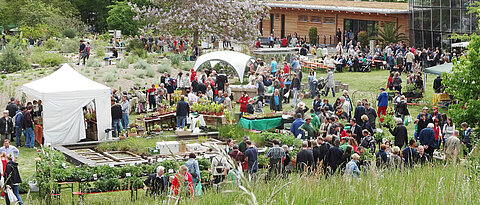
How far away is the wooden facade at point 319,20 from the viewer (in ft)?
142

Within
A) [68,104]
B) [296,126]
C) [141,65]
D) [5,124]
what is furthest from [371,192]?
[141,65]

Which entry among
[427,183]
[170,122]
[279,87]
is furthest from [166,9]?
[427,183]

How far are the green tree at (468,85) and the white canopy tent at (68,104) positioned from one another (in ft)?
30.2

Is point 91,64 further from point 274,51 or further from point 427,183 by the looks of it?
point 427,183

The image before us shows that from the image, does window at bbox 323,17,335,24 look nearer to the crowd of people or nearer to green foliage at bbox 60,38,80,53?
green foliage at bbox 60,38,80,53

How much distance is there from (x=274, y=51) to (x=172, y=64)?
5.57 meters

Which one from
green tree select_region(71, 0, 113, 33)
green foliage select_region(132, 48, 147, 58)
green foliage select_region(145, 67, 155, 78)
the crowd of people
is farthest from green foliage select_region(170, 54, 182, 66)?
green tree select_region(71, 0, 113, 33)

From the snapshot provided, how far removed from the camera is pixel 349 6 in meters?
46.5

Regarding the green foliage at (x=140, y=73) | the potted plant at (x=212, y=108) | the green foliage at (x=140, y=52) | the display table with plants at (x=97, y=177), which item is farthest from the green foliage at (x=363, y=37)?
the display table with plants at (x=97, y=177)

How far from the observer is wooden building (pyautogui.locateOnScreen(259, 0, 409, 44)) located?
141 ft

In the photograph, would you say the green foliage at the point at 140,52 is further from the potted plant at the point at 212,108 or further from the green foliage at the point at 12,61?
the potted plant at the point at 212,108

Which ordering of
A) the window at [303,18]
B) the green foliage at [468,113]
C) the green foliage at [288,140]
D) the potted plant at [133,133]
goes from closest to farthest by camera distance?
the green foliage at [468,113]
the green foliage at [288,140]
the potted plant at [133,133]
the window at [303,18]

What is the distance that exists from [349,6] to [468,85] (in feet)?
102

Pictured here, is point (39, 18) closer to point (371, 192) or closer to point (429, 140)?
point (429, 140)
